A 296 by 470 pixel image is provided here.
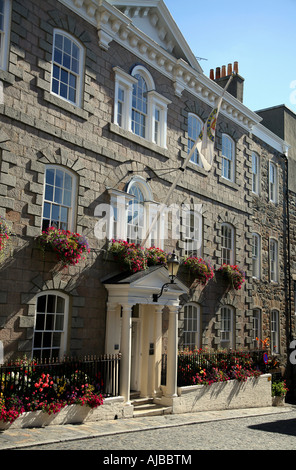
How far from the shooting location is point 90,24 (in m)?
14.3

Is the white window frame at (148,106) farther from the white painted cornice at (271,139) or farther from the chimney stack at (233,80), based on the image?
the white painted cornice at (271,139)

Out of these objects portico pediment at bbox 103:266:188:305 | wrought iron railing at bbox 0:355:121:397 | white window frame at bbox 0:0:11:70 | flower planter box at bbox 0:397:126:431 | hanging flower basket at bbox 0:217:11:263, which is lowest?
flower planter box at bbox 0:397:126:431

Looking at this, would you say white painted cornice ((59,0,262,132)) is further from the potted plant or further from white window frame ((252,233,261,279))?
the potted plant

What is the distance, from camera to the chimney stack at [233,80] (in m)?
Answer: 22.1

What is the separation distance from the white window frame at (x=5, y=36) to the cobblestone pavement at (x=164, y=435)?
8.25 m

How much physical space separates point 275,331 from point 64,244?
14429 millimetres

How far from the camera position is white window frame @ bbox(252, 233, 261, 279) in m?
22.2

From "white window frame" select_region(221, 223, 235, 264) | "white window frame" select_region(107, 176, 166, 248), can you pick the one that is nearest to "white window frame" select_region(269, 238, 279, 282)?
"white window frame" select_region(221, 223, 235, 264)

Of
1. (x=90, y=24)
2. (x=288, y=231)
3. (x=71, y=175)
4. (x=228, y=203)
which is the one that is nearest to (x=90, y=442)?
(x=71, y=175)

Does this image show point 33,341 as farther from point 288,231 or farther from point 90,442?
point 288,231

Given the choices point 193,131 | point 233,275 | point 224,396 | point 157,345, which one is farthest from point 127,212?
point 224,396

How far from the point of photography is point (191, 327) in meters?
17.4

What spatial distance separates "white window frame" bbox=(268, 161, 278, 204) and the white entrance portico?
1078 centimetres
